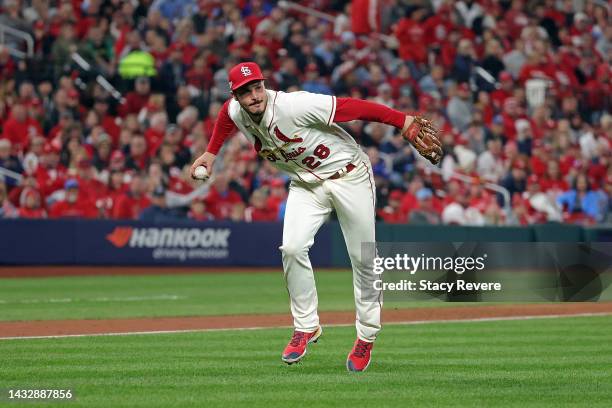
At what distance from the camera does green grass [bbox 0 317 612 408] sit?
23.8 feet

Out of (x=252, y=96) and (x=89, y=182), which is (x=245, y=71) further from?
(x=89, y=182)

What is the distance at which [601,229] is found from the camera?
837 inches

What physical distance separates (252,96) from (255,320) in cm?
519

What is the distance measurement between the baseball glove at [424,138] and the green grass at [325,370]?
1427mm

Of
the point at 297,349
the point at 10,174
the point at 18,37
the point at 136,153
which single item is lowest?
the point at 10,174

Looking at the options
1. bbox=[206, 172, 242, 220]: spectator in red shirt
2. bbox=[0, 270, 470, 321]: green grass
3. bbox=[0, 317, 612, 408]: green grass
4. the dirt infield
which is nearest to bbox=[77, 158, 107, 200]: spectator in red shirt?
bbox=[0, 270, 470, 321]: green grass

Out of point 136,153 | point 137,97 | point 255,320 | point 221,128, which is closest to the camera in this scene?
point 221,128

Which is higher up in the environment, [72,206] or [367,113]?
[367,113]

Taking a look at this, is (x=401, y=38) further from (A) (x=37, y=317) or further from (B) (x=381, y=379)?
(B) (x=381, y=379)

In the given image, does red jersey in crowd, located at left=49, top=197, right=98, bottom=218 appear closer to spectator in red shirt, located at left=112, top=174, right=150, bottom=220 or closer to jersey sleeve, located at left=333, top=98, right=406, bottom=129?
spectator in red shirt, located at left=112, top=174, right=150, bottom=220

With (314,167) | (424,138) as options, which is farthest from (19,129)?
(424,138)

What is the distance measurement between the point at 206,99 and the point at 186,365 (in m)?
14.0

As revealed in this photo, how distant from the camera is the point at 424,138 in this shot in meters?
8.47

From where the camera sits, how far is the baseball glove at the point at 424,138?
842 cm
